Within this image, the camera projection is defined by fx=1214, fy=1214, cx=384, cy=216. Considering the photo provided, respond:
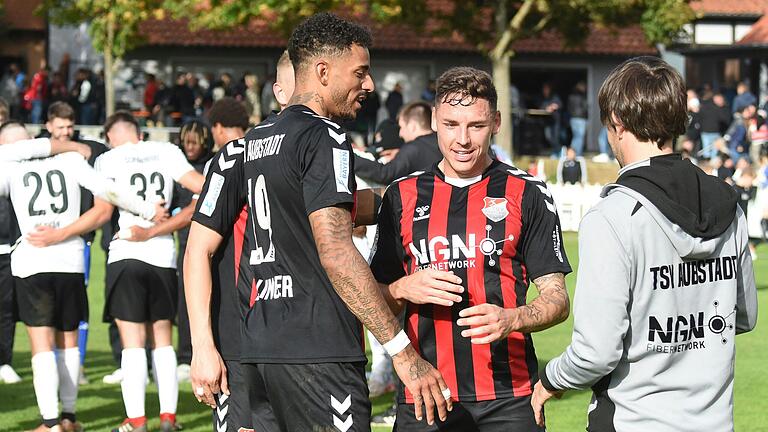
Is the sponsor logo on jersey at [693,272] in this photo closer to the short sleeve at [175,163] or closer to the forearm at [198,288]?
the forearm at [198,288]

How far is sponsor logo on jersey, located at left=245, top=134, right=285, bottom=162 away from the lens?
4.45 metres

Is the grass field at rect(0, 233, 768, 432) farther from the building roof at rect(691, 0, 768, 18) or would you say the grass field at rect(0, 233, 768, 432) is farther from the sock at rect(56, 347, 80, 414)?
the building roof at rect(691, 0, 768, 18)

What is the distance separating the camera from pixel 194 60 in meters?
A: 42.8

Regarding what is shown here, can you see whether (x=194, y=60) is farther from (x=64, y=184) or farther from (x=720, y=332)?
(x=720, y=332)

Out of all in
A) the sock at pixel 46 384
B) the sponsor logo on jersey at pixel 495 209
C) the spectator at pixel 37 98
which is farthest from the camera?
the spectator at pixel 37 98

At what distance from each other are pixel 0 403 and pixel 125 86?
32.8 meters

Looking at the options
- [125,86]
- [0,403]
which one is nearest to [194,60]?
[125,86]

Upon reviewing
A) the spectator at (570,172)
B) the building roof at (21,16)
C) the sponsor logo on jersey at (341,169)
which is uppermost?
the building roof at (21,16)

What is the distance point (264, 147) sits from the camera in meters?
4.51

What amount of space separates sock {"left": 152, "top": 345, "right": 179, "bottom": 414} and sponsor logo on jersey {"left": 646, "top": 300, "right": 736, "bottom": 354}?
5288 mm

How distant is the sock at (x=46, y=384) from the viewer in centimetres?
830

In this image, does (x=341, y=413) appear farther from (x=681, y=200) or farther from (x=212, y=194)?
(x=681, y=200)

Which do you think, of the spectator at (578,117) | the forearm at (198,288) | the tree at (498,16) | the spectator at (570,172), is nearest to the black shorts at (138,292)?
the forearm at (198,288)

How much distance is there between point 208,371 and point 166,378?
3963 mm
